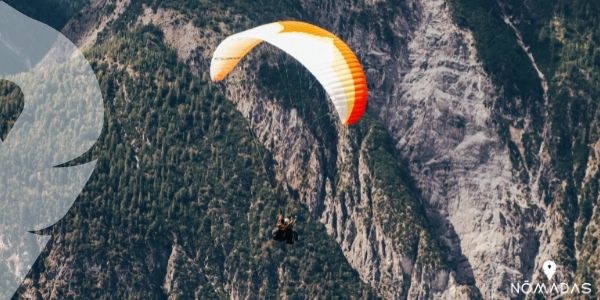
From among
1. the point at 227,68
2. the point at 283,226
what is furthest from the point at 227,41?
the point at 283,226

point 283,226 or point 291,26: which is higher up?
point 291,26

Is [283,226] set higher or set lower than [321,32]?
lower

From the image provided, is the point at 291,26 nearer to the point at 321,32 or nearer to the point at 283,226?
the point at 321,32

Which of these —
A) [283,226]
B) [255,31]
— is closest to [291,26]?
[255,31]

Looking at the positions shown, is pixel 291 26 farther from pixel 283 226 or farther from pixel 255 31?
pixel 283 226
